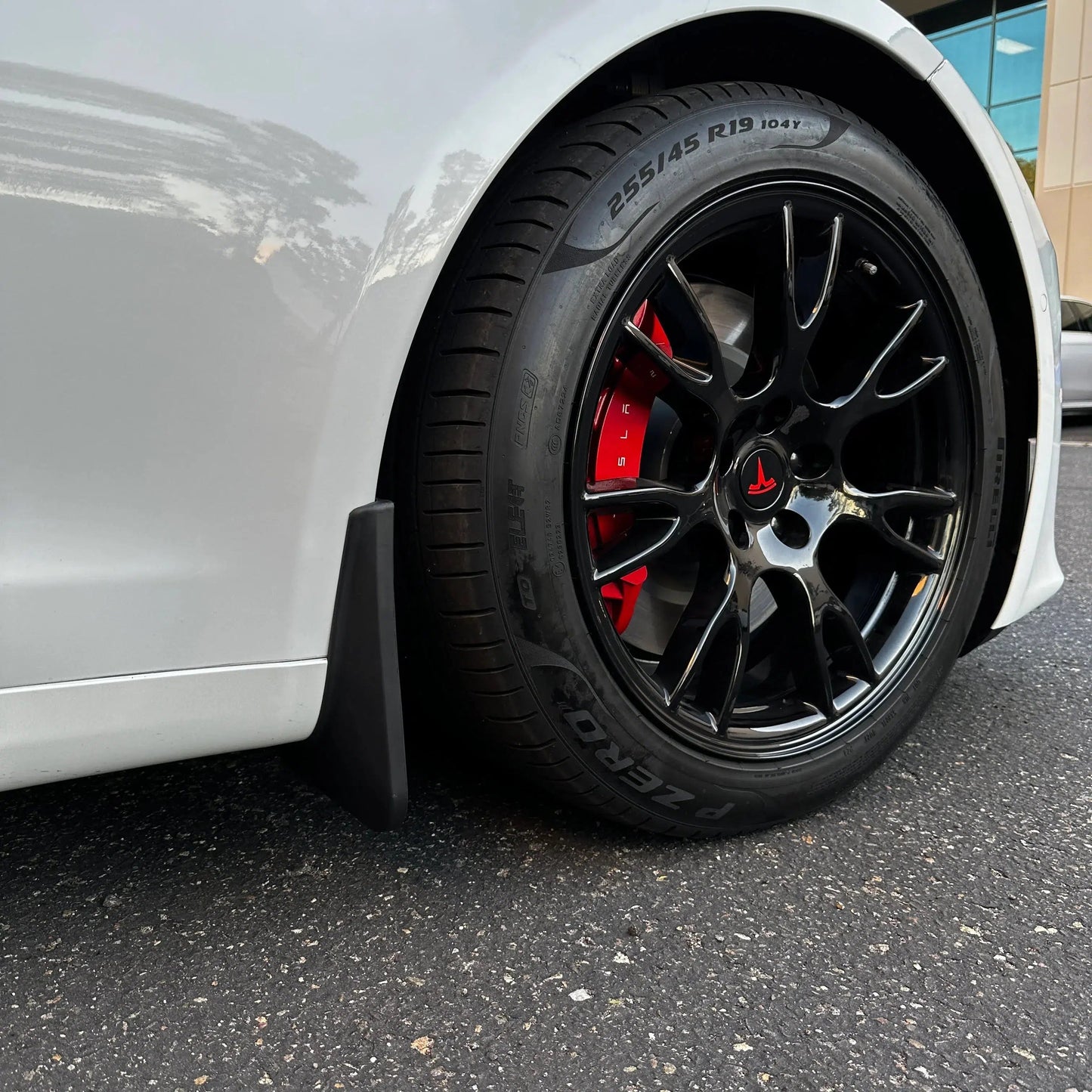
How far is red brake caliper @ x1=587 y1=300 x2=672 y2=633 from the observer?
1.42m

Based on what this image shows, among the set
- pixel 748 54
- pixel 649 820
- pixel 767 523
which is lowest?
pixel 649 820

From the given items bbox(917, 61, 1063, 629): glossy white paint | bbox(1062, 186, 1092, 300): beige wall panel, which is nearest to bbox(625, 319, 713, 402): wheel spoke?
bbox(917, 61, 1063, 629): glossy white paint

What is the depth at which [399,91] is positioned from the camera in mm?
1057

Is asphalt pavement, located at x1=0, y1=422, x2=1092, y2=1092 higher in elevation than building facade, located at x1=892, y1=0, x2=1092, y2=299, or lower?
lower

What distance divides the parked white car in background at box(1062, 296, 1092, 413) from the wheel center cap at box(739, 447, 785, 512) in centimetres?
812

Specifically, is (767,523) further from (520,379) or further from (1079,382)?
(1079,382)

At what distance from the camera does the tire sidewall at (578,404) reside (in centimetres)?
122

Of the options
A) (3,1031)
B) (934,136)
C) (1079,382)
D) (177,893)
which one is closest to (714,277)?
(934,136)

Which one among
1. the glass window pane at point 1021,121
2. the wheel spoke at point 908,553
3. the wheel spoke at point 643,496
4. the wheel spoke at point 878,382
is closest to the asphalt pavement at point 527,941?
the wheel spoke at point 908,553

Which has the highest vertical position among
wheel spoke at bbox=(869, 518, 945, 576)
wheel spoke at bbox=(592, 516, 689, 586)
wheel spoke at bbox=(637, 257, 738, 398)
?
wheel spoke at bbox=(637, 257, 738, 398)

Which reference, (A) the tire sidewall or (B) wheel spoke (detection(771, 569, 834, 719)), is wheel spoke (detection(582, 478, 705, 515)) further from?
(B) wheel spoke (detection(771, 569, 834, 719))

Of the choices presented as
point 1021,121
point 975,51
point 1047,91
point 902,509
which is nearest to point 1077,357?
point 902,509

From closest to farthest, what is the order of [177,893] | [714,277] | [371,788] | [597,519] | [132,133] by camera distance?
[132,133]
[371,788]
[177,893]
[597,519]
[714,277]

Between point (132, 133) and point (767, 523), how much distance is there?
37.6 inches
